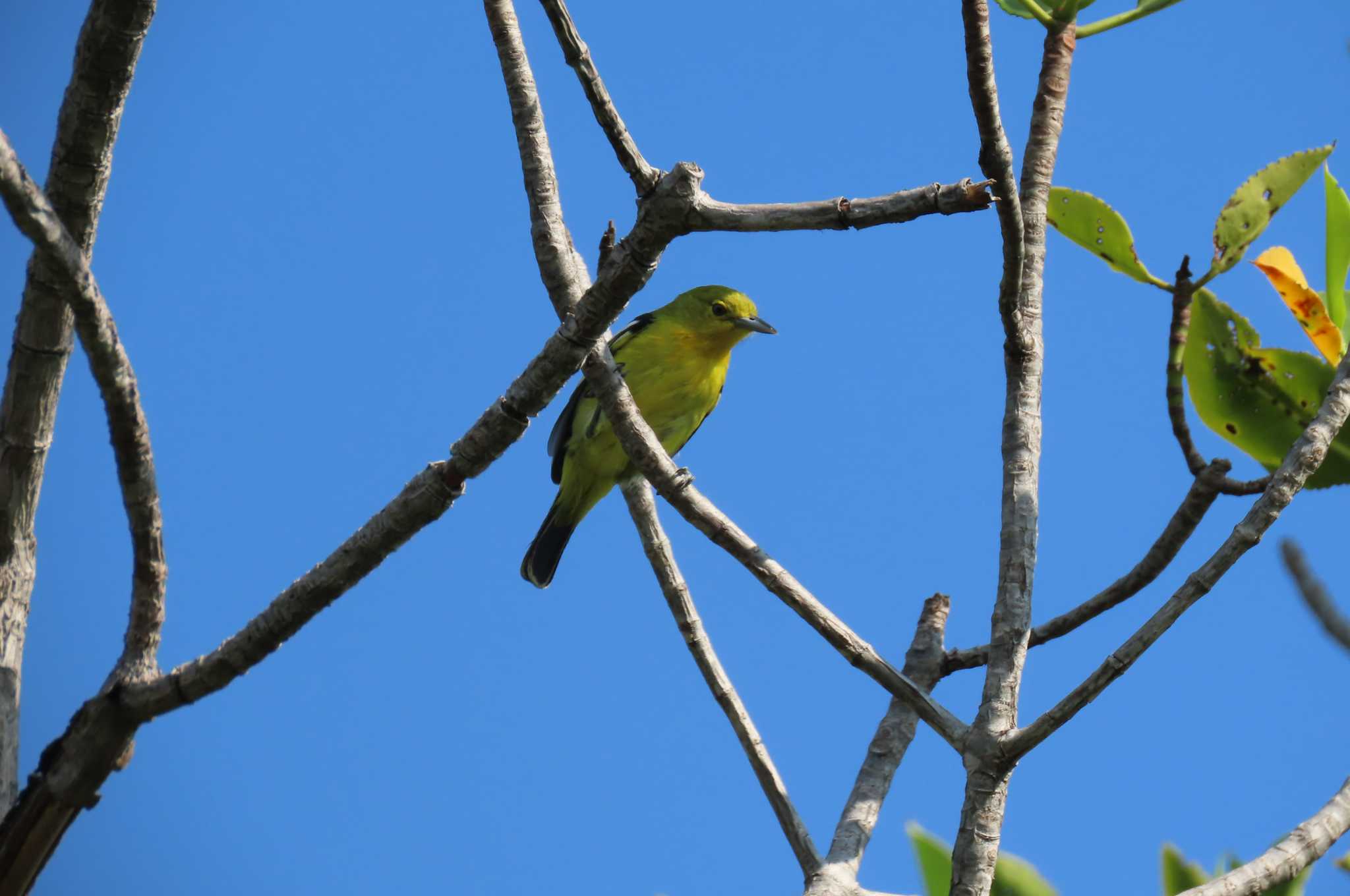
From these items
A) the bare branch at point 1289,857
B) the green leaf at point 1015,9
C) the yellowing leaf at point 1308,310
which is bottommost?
the bare branch at point 1289,857

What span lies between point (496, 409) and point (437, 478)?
0.33 meters

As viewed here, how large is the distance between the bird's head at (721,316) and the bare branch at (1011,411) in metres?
4.04

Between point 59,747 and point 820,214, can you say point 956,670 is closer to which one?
point 820,214

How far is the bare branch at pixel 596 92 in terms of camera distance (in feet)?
10.9

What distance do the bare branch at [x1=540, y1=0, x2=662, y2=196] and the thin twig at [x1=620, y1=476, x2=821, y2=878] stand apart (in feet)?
5.68

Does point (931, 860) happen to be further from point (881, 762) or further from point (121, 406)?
point (121, 406)

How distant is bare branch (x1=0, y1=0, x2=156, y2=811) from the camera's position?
3756 millimetres

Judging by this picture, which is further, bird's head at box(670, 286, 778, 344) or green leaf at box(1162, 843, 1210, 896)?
bird's head at box(670, 286, 778, 344)

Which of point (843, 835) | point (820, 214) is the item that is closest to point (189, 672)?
point (843, 835)

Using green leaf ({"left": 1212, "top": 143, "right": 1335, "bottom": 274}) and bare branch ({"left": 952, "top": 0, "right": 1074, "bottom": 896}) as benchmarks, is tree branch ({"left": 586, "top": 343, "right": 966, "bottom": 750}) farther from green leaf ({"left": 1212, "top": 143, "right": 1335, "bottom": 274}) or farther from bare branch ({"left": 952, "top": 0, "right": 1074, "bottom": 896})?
green leaf ({"left": 1212, "top": 143, "right": 1335, "bottom": 274})

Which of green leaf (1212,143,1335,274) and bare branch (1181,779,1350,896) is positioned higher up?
green leaf (1212,143,1335,274)

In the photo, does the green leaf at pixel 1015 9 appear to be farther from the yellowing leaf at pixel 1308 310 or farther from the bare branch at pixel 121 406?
the bare branch at pixel 121 406

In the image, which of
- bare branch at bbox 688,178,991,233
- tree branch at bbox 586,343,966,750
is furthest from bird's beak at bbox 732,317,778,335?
bare branch at bbox 688,178,991,233

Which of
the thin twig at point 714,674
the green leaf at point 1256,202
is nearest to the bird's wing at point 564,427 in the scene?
the thin twig at point 714,674
